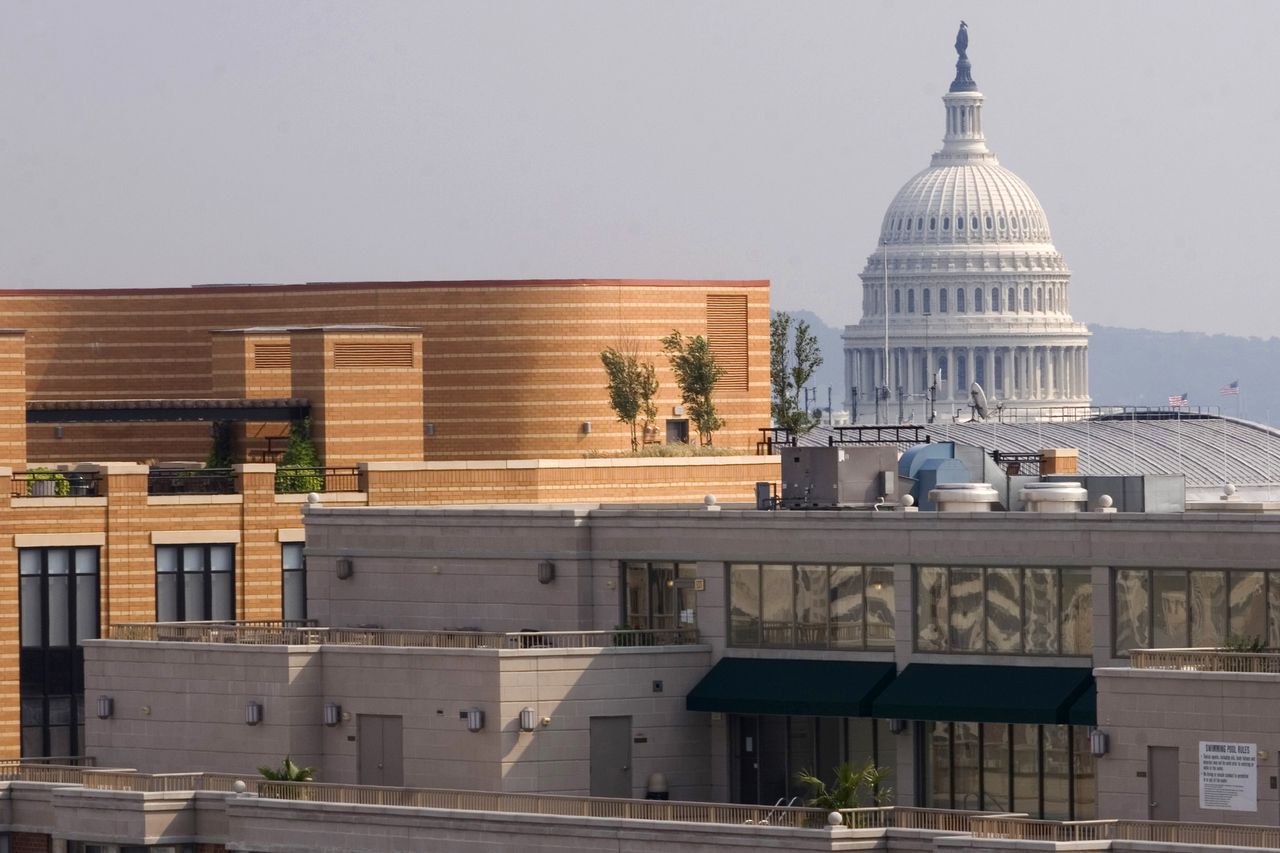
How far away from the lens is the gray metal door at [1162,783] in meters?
55.4

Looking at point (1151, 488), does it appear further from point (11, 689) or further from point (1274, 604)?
point (11, 689)

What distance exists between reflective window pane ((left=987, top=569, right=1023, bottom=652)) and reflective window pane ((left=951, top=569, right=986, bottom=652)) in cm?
24

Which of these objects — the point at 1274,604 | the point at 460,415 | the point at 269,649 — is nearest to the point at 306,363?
the point at 460,415

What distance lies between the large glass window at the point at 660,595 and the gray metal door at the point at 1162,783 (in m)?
13.3

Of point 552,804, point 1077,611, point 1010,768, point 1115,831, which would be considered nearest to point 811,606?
point 1010,768

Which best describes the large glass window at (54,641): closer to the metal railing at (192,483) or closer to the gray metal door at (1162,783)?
the metal railing at (192,483)

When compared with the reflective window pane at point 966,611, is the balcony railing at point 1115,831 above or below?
below

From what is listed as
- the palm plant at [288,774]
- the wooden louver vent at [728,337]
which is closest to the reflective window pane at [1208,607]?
the palm plant at [288,774]

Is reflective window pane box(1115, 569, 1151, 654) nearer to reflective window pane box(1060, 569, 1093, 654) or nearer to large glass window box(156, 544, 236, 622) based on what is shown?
reflective window pane box(1060, 569, 1093, 654)

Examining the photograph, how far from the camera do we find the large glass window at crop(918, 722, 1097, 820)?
193 ft

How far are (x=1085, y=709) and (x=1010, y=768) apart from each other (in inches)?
114

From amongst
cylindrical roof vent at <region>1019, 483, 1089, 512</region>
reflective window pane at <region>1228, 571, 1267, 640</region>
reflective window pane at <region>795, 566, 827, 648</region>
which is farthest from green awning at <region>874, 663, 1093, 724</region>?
cylindrical roof vent at <region>1019, 483, 1089, 512</region>

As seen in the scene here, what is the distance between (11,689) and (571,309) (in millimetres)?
28041

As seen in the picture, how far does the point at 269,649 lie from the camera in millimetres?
67875
